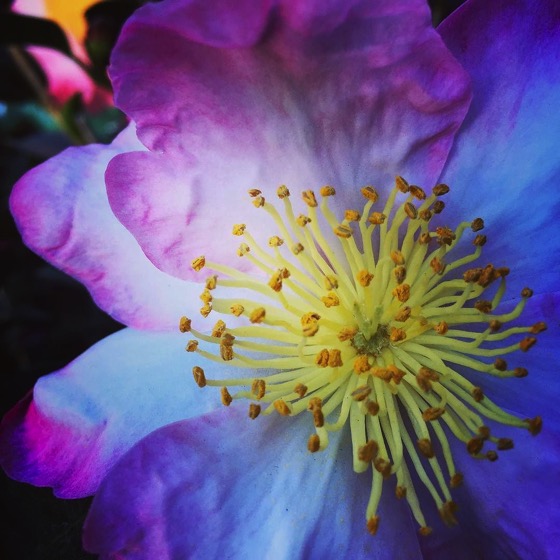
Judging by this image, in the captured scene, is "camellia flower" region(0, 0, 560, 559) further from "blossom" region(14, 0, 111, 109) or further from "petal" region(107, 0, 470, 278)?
"blossom" region(14, 0, 111, 109)

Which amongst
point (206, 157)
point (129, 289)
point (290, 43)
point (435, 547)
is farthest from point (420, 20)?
point (435, 547)

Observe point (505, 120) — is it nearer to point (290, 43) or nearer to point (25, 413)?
point (290, 43)

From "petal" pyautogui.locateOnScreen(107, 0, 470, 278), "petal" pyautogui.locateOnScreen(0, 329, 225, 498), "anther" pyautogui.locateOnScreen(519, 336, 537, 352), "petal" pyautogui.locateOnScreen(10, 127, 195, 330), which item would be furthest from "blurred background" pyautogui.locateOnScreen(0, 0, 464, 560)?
"anther" pyautogui.locateOnScreen(519, 336, 537, 352)

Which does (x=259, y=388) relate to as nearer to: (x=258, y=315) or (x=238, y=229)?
(x=258, y=315)

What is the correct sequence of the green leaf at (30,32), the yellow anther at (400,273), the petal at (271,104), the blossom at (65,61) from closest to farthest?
the petal at (271,104), the yellow anther at (400,273), the green leaf at (30,32), the blossom at (65,61)

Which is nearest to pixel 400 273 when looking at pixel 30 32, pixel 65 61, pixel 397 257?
pixel 397 257

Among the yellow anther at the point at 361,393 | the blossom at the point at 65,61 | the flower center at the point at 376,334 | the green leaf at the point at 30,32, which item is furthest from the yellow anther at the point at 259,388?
the blossom at the point at 65,61

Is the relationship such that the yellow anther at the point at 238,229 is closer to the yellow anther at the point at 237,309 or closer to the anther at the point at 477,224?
the yellow anther at the point at 237,309
